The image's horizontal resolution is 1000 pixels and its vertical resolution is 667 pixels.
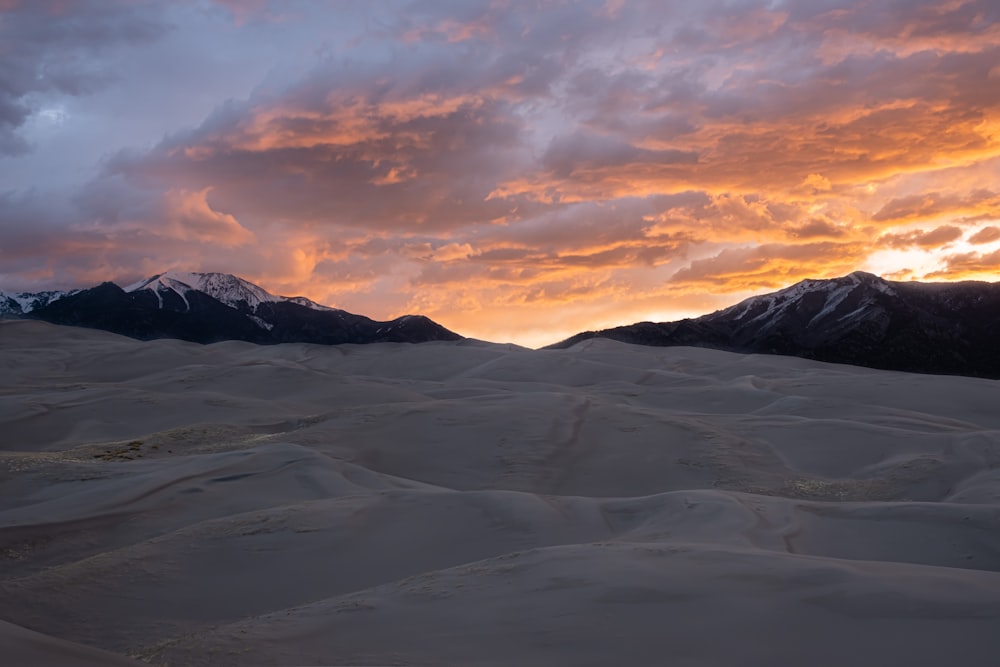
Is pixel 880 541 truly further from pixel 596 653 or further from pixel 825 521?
pixel 596 653

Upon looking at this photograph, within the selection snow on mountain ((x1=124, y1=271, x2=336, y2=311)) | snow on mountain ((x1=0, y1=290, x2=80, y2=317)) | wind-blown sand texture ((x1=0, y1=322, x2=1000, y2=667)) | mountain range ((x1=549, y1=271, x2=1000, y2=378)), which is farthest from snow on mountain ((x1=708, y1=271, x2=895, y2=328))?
snow on mountain ((x1=0, y1=290, x2=80, y2=317))

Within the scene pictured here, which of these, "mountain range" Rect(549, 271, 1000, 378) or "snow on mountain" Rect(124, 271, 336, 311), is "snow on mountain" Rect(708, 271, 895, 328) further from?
"snow on mountain" Rect(124, 271, 336, 311)

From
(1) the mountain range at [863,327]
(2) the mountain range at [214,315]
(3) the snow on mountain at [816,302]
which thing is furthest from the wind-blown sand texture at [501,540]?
(2) the mountain range at [214,315]

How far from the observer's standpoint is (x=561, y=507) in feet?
29.2

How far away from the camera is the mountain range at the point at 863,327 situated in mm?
103125

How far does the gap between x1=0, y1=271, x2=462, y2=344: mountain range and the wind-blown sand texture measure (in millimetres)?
105719

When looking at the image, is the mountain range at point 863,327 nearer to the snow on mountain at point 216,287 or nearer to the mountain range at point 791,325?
the mountain range at point 791,325

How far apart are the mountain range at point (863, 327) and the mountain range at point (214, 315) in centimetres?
3729

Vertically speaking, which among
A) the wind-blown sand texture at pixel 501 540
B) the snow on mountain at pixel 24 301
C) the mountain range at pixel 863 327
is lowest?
the wind-blown sand texture at pixel 501 540

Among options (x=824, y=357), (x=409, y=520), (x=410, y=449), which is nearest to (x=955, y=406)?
(x=410, y=449)

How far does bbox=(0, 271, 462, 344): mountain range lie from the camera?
135 meters

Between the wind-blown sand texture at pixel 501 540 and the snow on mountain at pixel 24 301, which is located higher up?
the snow on mountain at pixel 24 301

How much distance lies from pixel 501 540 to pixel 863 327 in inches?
4382

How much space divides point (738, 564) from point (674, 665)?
5.21ft
